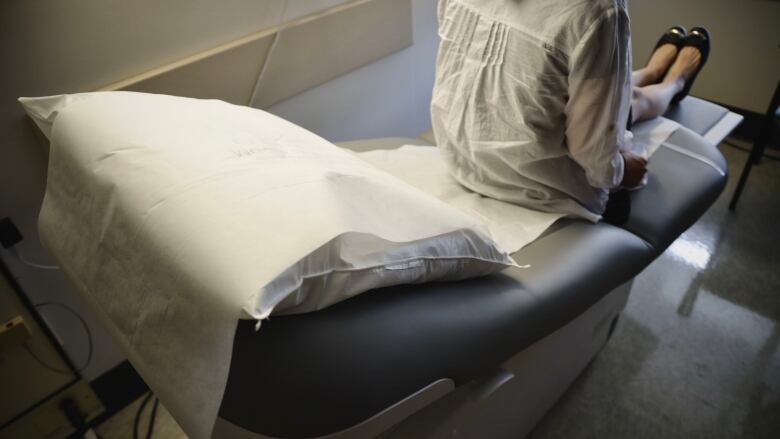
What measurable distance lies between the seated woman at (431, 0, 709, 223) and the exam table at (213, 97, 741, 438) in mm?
96

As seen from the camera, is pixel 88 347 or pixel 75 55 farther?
pixel 88 347

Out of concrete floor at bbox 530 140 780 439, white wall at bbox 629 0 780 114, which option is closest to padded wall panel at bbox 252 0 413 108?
concrete floor at bbox 530 140 780 439

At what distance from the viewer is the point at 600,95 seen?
2.77ft

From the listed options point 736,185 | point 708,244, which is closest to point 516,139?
point 708,244

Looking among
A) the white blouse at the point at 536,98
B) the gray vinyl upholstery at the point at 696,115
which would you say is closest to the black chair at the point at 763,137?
the gray vinyl upholstery at the point at 696,115

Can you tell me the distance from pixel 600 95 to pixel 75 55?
1004mm

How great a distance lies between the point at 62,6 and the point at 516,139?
905 mm

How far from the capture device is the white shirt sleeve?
800 mm

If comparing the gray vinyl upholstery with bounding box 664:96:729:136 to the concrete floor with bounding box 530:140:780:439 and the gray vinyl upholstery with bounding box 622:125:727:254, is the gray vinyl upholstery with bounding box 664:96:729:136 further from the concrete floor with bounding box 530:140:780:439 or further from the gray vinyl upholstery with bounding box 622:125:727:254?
the concrete floor with bounding box 530:140:780:439

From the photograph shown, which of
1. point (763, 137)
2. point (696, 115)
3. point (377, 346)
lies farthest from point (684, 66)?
point (377, 346)

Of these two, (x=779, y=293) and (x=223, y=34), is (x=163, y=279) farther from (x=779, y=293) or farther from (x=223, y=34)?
(x=779, y=293)

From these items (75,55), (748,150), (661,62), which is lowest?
(748,150)

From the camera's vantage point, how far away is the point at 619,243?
100cm

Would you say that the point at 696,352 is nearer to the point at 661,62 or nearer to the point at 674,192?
the point at 674,192
